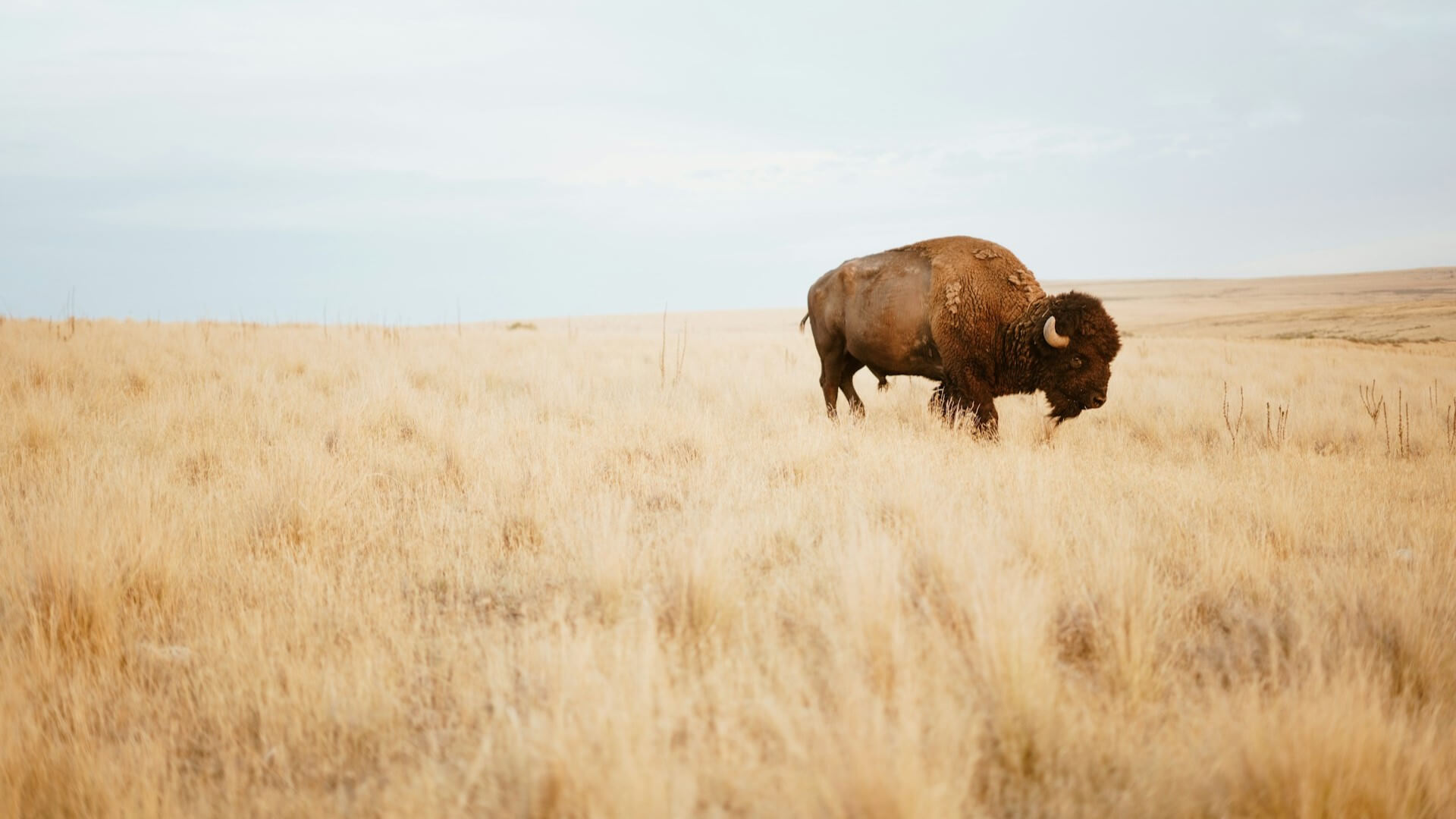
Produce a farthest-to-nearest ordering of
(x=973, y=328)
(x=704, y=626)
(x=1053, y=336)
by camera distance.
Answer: (x=973, y=328)
(x=1053, y=336)
(x=704, y=626)

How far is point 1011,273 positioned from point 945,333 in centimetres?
95

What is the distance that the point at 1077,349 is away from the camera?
6270mm

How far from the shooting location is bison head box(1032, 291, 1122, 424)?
616cm

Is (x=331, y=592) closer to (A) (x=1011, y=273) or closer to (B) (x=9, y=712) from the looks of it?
(B) (x=9, y=712)

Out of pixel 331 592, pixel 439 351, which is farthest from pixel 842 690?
pixel 439 351

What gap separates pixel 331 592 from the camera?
9.43 feet

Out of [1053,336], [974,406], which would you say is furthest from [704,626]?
[974,406]

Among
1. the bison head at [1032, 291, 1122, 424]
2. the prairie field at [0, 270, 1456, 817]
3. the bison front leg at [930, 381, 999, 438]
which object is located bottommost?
the prairie field at [0, 270, 1456, 817]

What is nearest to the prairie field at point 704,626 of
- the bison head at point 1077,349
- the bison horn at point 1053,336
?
the bison head at point 1077,349

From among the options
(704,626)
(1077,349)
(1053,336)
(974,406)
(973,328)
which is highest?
(973,328)

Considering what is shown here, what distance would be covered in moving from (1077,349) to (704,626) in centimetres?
507

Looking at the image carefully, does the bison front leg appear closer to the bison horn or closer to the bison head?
the bison head

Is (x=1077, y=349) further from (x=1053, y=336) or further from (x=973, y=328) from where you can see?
(x=973, y=328)

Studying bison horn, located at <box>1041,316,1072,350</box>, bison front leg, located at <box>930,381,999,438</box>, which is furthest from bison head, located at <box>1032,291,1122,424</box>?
bison front leg, located at <box>930,381,999,438</box>
